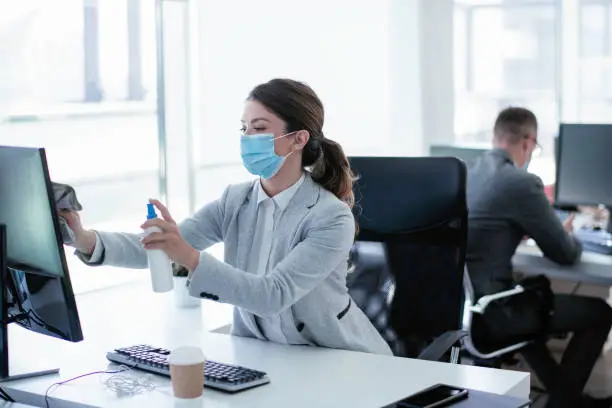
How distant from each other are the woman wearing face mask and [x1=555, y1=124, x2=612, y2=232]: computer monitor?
1829 millimetres

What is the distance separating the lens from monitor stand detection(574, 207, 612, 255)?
3.64 m

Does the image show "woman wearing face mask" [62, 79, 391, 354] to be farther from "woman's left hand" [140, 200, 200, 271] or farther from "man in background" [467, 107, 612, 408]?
"man in background" [467, 107, 612, 408]

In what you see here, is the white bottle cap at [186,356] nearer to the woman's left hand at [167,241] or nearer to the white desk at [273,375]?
the white desk at [273,375]

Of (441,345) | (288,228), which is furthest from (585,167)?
(288,228)

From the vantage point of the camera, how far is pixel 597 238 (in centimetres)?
385

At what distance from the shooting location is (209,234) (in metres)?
2.46

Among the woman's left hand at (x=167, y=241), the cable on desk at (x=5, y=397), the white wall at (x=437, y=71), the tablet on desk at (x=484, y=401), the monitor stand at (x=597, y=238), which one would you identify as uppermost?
the white wall at (x=437, y=71)

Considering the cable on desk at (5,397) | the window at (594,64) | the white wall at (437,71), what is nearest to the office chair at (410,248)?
the cable on desk at (5,397)

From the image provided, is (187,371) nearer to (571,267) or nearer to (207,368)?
(207,368)

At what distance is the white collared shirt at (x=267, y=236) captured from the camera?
2.29 meters

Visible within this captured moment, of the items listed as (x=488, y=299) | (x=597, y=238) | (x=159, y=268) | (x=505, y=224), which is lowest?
(x=488, y=299)

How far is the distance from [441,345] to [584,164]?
1821 mm

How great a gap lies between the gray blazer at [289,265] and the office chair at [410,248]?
27 centimetres

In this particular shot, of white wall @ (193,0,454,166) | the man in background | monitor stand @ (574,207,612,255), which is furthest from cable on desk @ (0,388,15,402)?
monitor stand @ (574,207,612,255)
